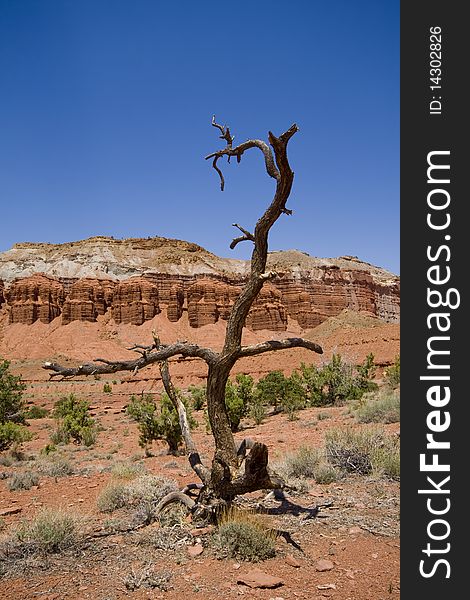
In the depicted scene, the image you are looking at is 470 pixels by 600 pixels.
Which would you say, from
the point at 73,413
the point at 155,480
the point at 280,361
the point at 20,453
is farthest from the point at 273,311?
the point at 155,480

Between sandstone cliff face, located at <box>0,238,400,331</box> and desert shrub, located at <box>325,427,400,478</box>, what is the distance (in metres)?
63.2

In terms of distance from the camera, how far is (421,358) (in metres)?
3.84

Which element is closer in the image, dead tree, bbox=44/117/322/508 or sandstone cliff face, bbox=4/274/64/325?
dead tree, bbox=44/117/322/508

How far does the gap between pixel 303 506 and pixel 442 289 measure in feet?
13.2

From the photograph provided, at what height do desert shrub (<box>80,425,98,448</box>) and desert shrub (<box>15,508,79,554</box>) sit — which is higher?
desert shrub (<box>15,508,79,554</box>)

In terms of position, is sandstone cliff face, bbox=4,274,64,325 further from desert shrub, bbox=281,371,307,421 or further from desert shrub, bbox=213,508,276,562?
desert shrub, bbox=213,508,276,562

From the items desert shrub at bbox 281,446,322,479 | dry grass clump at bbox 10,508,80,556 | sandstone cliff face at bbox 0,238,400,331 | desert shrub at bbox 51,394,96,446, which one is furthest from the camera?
sandstone cliff face at bbox 0,238,400,331

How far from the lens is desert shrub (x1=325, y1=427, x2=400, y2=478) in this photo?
25.0 feet

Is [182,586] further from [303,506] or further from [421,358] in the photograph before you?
[421,358]

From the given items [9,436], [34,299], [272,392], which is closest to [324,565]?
[9,436]

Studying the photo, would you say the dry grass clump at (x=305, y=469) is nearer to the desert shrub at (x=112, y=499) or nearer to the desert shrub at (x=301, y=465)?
the desert shrub at (x=301, y=465)

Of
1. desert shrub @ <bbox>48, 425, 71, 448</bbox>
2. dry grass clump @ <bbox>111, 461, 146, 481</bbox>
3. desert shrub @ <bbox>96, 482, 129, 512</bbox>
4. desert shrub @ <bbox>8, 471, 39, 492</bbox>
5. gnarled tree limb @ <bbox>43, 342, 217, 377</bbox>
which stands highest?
gnarled tree limb @ <bbox>43, 342, 217, 377</bbox>

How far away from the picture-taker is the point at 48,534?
5285mm

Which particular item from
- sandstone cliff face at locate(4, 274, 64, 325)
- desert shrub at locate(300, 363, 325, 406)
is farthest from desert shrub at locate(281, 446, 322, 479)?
sandstone cliff face at locate(4, 274, 64, 325)
